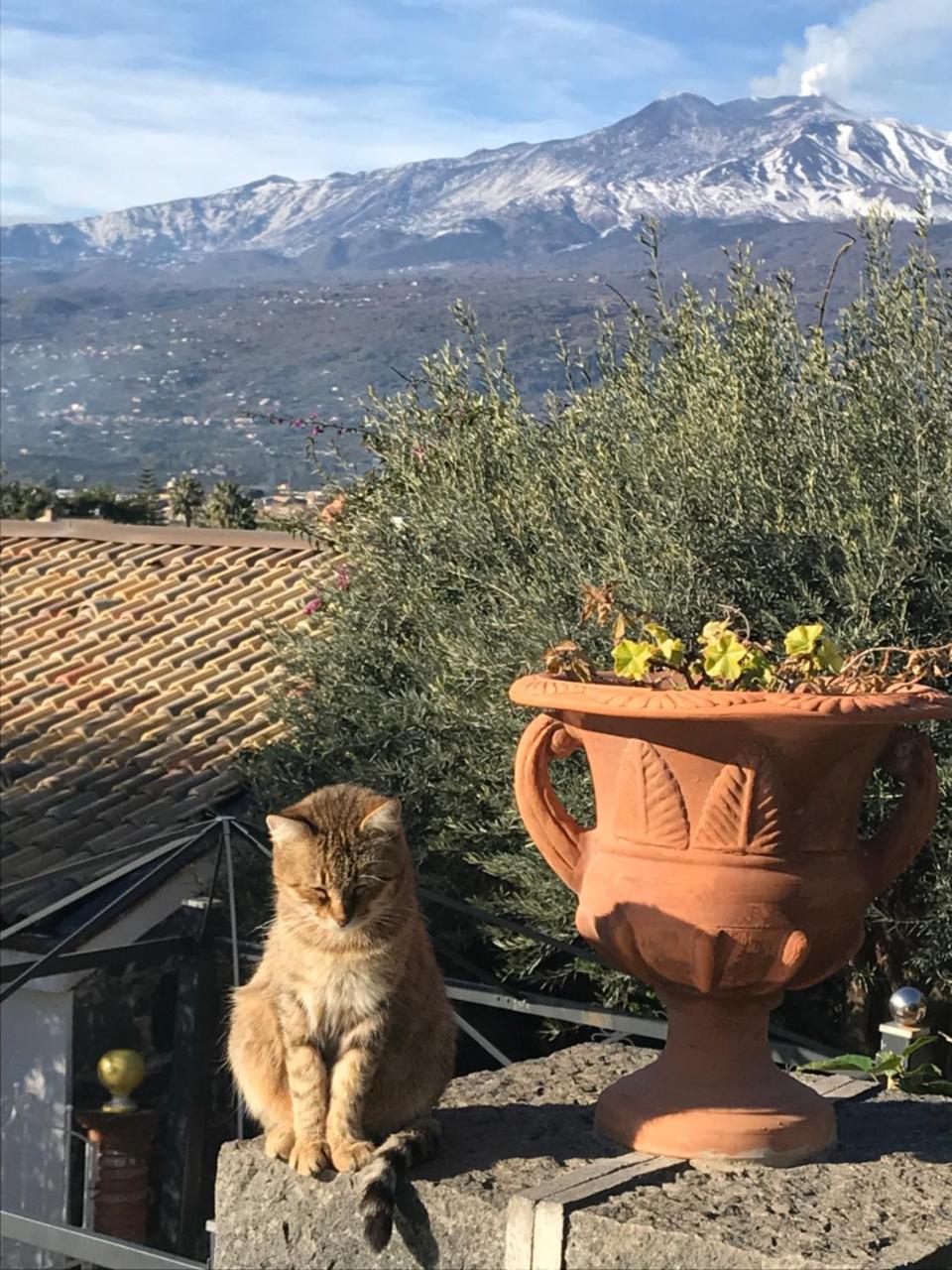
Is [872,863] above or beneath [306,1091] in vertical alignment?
above

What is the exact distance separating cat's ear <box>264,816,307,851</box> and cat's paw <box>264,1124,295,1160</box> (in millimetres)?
468

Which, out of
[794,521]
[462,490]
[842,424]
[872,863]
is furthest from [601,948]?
[462,490]

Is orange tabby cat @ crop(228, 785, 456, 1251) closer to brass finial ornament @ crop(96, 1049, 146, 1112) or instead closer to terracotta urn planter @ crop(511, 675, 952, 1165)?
terracotta urn planter @ crop(511, 675, 952, 1165)

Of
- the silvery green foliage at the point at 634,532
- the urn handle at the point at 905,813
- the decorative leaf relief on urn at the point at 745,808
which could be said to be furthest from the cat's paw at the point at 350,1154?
the silvery green foliage at the point at 634,532

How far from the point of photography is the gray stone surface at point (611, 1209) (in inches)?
87.3

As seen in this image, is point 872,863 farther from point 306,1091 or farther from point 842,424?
point 842,424

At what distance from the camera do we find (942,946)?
541 cm

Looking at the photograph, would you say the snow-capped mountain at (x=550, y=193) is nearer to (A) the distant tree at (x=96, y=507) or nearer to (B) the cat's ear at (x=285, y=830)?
(A) the distant tree at (x=96, y=507)

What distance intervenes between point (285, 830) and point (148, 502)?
15.7m

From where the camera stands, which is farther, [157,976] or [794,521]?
[157,976]

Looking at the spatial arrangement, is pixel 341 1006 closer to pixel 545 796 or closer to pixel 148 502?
pixel 545 796

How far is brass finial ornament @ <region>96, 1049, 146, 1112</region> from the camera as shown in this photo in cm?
691

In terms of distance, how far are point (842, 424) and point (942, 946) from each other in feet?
6.06

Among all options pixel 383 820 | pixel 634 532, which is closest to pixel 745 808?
pixel 383 820
